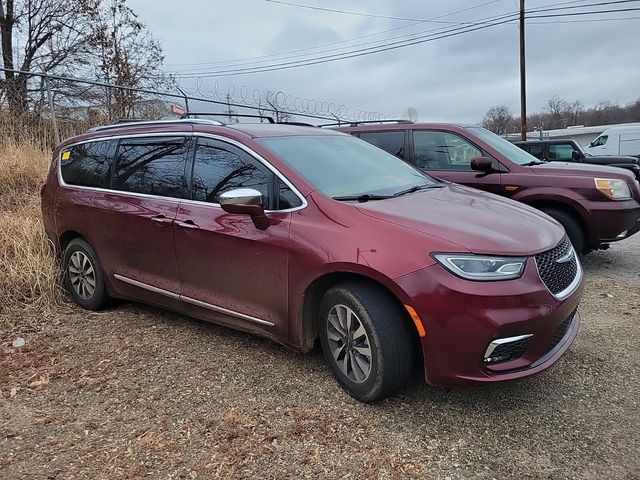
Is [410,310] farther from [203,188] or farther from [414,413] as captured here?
[203,188]

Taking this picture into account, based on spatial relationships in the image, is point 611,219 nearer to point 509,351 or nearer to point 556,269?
point 556,269

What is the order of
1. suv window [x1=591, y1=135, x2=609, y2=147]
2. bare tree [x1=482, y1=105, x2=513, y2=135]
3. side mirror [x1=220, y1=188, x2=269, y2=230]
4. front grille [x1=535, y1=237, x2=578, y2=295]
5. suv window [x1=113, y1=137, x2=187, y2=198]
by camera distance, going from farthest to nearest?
1. bare tree [x1=482, y1=105, x2=513, y2=135]
2. suv window [x1=591, y1=135, x2=609, y2=147]
3. suv window [x1=113, y1=137, x2=187, y2=198]
4. side mirror [x1=220, y1=188, x2=269, y2=230]
5. front grille [x1=535, y1=237, x2=578, y2=295]

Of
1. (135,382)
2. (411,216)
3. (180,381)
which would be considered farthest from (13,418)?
(411,216)

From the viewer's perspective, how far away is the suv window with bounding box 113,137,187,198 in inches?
155

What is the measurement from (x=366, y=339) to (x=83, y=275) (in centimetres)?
311

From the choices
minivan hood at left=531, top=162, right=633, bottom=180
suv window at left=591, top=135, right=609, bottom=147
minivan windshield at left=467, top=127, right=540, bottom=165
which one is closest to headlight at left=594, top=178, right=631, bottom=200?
minivan hood at left=531, top=162, right=633, bottom=180

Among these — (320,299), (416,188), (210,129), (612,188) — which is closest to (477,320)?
(320,299)

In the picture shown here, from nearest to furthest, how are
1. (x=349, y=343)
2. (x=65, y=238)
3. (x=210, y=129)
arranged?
1. (x=349, y=343)
2. (x=210, y=129)
3. (x=65, y=238)

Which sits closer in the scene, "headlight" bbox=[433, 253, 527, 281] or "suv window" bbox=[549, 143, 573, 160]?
"headlight" bbox=[433, 253, 527, 281]

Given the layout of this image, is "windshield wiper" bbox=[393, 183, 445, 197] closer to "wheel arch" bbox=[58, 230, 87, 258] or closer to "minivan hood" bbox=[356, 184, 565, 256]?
"minivan hood" bbox=[356, 184, 565, 256]

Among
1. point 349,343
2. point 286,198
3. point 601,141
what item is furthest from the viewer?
point 601,141

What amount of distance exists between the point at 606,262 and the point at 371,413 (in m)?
4.90

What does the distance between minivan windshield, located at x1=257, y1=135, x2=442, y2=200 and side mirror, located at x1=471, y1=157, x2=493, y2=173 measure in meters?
2.06

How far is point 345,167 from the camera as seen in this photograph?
12.1ft
